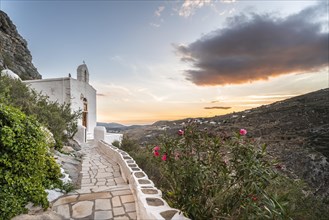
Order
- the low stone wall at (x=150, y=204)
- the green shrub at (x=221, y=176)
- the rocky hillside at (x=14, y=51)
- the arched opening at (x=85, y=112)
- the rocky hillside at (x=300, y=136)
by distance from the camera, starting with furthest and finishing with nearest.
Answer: the rocky hillside at (x=14, y=51)
the arched opening at (x=85, y=112)
the rocky hillside at (x=300, y=136)
the low stone wall at (x=150, y=204)
the green shrub at (x=221, y=176)

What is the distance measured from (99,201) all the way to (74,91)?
12.9 meters

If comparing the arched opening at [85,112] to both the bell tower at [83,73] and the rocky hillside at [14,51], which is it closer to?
the bell tower at [83,73]

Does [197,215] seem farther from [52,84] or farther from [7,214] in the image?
[52,84]

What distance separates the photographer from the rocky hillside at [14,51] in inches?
798

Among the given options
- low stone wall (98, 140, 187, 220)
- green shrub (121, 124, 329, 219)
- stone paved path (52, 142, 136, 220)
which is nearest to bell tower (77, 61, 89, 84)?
stone paved path (52, 142, 136, 220)

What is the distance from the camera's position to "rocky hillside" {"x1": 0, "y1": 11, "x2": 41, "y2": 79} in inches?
798

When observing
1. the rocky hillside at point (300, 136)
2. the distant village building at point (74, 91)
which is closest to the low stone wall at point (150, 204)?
the rocky hillside at point (300, 136)

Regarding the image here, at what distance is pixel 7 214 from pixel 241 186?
3407mm

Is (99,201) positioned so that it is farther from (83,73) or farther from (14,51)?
(14,51)

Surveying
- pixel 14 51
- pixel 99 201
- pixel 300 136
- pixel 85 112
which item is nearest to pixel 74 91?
pixel 85 112

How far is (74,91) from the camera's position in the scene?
14.9m

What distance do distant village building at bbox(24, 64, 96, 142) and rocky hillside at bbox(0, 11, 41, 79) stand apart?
8026 millimetres

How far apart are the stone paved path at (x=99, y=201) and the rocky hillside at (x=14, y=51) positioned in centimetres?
2051

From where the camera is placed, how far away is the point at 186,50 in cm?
1105
